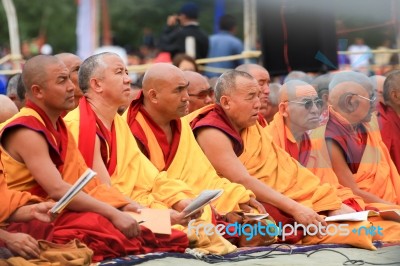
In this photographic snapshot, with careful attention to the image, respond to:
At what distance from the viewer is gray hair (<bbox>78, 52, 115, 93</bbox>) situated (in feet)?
25.7

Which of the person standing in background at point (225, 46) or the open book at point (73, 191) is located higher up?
the person standing in background at point (225, 46)

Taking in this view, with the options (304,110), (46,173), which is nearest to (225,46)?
(304,110)

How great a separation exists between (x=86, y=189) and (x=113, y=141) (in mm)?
583

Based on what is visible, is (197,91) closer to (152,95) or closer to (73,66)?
(73,66)

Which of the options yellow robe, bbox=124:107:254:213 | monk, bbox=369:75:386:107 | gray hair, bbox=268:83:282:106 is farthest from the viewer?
gray hair, bbox=268:83:282:106

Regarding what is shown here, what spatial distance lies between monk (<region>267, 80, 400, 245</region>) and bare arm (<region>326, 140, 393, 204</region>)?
0.13ft

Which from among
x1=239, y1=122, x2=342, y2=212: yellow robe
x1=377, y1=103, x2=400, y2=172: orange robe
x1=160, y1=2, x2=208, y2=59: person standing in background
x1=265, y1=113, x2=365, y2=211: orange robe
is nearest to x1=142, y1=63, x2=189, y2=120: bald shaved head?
x1=239, y1=122, x2=342, y2=212: yellow robe

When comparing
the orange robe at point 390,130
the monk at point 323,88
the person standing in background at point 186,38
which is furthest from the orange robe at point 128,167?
the person standing in background at point 186,38

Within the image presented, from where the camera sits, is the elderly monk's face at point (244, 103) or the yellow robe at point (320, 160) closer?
the elderly monk's face at point (244, 103)

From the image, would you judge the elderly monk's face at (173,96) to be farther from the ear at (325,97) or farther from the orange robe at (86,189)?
the ear at (325,97)

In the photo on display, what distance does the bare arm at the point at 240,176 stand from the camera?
318 inches

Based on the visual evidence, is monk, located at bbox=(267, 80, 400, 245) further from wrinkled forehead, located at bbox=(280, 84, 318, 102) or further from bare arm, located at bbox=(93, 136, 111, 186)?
bare arm, located at bbox=(93, 136, 111, 186)

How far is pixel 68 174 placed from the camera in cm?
714

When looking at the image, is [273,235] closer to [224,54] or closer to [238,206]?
[238,206]
